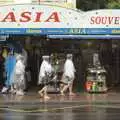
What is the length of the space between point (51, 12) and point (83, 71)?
450 cm

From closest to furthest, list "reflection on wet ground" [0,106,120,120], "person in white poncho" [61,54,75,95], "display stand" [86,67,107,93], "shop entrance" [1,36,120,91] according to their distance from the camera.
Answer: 1. "reflection on wet ground" [0,106,120,120]
2. "person in white poncho" [61,54,75,95]
3. "display stand" [86,67,107,93]
4. "shop entrance" [1,36,120,91]

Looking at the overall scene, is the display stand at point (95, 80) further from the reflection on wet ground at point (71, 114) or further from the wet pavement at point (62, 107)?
the reflection on wet ground at point (71, 114)

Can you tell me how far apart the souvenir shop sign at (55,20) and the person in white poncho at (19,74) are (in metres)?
1.37

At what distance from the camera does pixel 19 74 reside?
24516 millimetres

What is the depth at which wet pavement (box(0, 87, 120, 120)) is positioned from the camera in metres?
17.6

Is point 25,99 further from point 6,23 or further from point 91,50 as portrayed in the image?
point 91,50

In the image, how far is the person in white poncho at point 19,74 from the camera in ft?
80.3

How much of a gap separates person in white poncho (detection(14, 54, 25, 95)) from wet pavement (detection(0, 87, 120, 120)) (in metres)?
0.50

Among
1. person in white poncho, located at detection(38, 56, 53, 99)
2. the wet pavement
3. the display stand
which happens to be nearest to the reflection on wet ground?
the wet pavement

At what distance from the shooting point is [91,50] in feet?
93.7

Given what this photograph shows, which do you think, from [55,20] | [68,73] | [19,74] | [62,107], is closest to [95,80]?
[68,73]

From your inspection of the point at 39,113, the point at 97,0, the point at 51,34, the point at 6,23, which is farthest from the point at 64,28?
the point at 97,0

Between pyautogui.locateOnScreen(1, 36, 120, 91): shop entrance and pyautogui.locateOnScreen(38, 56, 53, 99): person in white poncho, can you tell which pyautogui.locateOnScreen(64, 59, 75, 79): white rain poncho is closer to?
pyautogui.locateOnScreen(38, 56, 53, 99): person in white poncho

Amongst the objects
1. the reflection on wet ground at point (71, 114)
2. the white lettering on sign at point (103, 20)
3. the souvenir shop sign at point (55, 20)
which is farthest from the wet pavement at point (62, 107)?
the white lettering on sign at point (103, 20)
